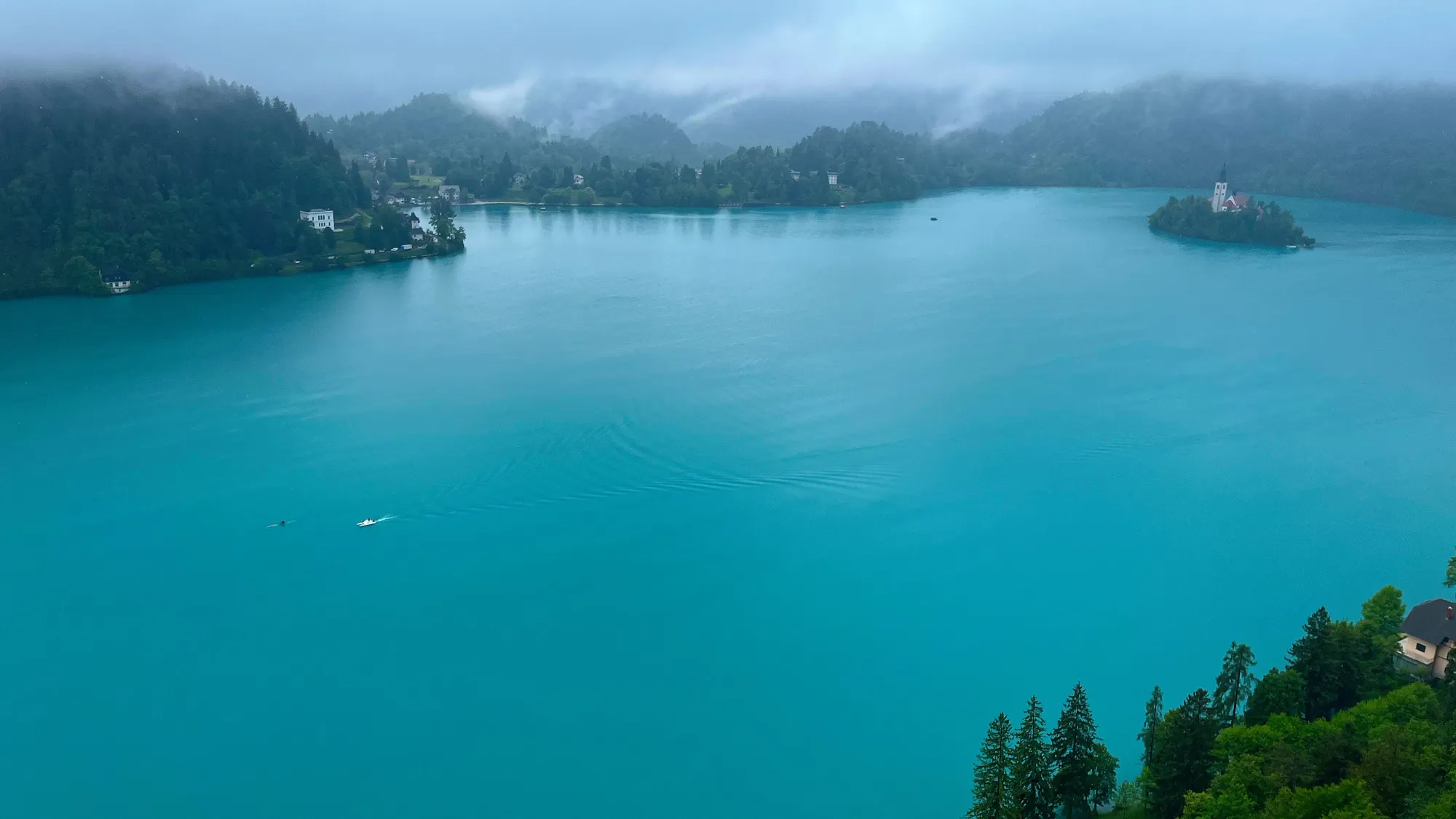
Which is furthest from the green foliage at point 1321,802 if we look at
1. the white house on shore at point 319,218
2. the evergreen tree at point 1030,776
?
the white house on shore at point 319,218

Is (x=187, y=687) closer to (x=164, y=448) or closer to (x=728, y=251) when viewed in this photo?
(x=164, y=448)

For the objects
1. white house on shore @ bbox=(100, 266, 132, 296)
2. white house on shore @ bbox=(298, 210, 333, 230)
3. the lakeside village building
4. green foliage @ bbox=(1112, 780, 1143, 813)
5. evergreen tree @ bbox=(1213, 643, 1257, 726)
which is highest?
the lakeside village building

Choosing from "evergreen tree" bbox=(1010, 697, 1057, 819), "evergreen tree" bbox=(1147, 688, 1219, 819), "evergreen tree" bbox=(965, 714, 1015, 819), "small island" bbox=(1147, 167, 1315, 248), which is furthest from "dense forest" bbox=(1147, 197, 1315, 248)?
"evergreen tree" bbox=(965, 714, 1015, 819)

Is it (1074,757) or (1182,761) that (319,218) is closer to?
(1074,757)

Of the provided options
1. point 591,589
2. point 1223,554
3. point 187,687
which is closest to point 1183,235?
point 1223,554

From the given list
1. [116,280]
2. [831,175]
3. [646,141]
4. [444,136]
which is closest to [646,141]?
[646,141]

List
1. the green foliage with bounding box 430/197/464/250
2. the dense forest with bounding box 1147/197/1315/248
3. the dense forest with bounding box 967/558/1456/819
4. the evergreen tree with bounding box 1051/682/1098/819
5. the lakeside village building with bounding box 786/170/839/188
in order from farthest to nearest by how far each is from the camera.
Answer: the lakeside village building with bounding box 786/170/839/188
the dense forest with bounding box 1147/197/1315/248
the green foliage with bounding box 430/197/464/250
the evergreen tree with bounding box 1051/682/1098/819
the dense forest with bounding box 967/558/1456/819

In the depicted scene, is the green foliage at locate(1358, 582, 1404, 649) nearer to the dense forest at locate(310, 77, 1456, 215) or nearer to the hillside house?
the hillside house
